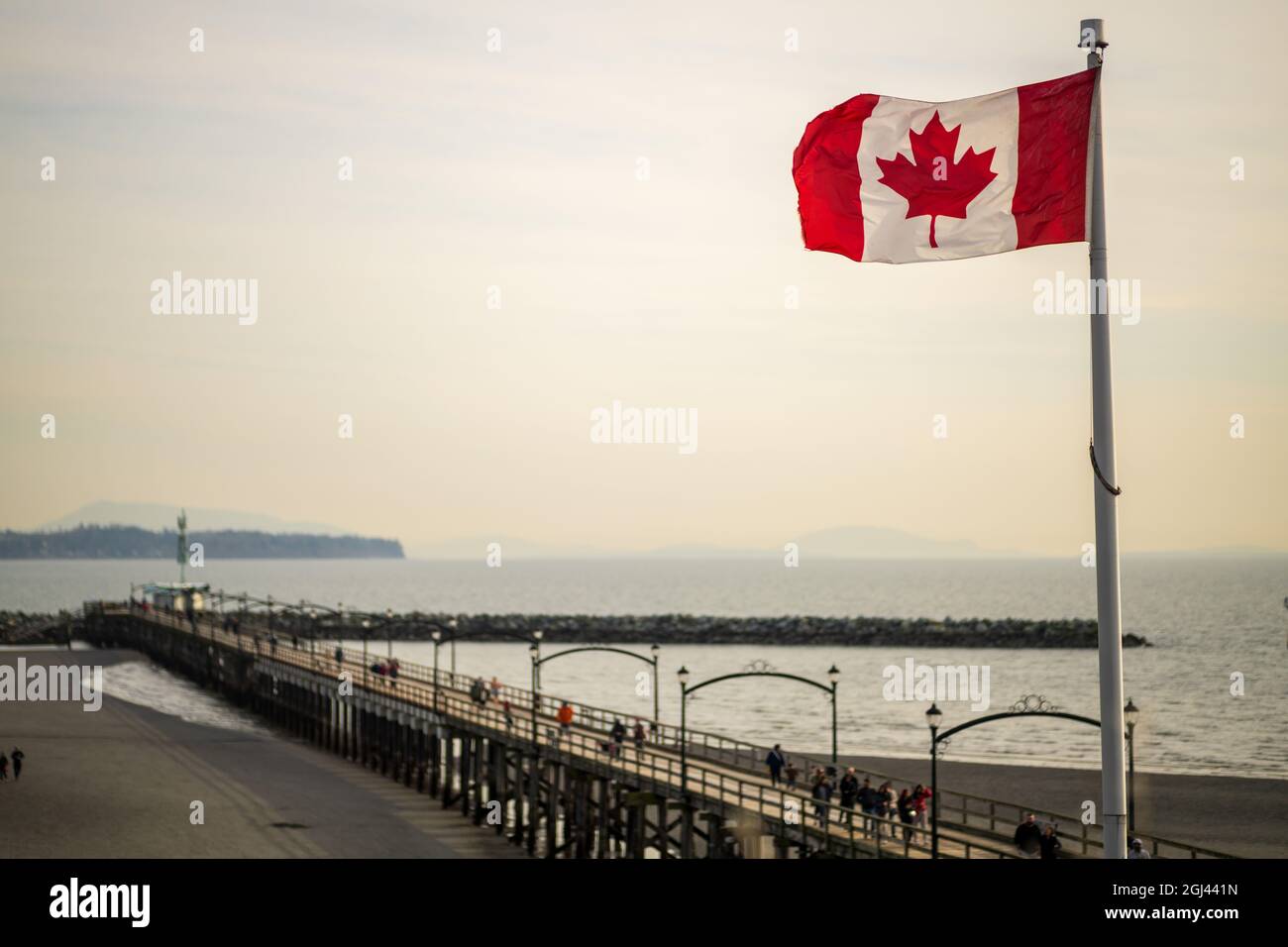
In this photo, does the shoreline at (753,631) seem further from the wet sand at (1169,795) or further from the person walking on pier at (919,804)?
the person walking on pier at (919,804)

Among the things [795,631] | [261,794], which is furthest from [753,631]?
[261,794]

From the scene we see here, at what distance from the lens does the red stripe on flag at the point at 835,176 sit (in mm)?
14336

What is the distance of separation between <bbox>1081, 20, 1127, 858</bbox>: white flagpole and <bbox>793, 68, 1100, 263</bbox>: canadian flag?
0.14 metres

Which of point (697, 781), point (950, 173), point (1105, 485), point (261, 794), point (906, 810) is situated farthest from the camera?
point (261, 794)

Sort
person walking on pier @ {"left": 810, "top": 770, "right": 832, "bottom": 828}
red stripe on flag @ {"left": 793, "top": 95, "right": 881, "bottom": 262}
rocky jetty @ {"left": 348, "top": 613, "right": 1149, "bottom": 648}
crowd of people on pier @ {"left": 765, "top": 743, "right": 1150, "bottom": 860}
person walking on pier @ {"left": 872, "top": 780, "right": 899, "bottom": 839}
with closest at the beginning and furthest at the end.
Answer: red stripe on flag @ {"left": 793, "top": 95, "right": 881, "bottom": 262}, crowd of people on pier @ {"left": 765, "top": 743, "right": 1150, "bottom": 860}, person walking on pier @ {"left": 810, "top": 770, "right": 832, "bottom": 828}, person walking on pier @ {"left": 872, "top": 780, "right": 899, "bottom": 839}, rocky jetty @ {"left": 348, "top": 613, "right": 1149, "bottom": 648}

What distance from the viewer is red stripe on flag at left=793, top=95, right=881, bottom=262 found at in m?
14.3

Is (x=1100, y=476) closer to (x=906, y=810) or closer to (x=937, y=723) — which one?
(x=937, y=723)

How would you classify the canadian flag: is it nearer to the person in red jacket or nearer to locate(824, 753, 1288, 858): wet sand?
locate(824, 753, 1288, 858): wet sand

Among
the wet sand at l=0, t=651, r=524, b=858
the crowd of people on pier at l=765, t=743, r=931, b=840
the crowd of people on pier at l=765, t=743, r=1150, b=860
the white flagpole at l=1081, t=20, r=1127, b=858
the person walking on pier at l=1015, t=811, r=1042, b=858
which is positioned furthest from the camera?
the wet sand at l=0, t=651, r=524, b=858

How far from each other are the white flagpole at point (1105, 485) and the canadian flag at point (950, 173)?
138 mm

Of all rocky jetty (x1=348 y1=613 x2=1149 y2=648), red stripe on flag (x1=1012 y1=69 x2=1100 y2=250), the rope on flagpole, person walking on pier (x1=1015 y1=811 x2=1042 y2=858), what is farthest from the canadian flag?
rocky jetty (x1=348 y1=613 x2=1149 y2=648)

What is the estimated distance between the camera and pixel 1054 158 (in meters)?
13.6

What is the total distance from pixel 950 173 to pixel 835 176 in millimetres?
1122
